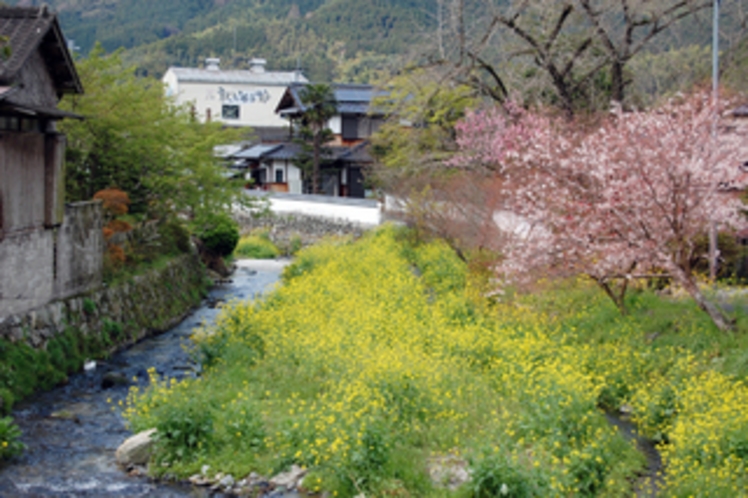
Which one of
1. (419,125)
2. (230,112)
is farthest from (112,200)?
(230,112)

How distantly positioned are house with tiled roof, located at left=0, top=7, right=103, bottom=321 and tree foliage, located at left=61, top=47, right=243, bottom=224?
290 centimetres

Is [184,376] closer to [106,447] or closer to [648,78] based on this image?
[106,447]

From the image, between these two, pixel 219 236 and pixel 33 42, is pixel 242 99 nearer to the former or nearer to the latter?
pixel 219 236

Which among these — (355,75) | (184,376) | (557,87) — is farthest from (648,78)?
(355,75)

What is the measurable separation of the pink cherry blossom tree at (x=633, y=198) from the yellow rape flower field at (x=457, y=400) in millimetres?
1300

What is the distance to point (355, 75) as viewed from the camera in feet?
244

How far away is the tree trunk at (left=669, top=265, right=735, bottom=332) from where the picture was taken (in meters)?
12.0

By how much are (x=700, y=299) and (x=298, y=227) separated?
2590 cm

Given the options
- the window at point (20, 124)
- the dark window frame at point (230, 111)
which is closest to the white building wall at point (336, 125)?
the dark window frame at point (230, 111)

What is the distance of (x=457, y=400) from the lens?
1015 centimetres

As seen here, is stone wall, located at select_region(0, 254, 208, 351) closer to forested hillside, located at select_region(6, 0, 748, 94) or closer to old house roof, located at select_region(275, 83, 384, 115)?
old house roof, located at select_region(275, 83, 384, 115)

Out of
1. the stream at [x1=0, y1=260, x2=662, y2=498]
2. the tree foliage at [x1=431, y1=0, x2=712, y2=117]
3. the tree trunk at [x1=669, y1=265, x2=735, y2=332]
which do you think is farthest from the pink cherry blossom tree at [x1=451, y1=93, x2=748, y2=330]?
the tree foliage at [x1=431, y1=0, x2=712, y2=117]

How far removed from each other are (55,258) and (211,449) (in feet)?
24.2

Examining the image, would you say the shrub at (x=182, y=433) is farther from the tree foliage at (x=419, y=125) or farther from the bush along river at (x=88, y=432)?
the tree foliage at (x=419, y=125)
